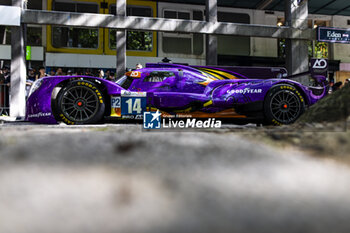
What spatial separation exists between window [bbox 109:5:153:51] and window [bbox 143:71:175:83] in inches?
432

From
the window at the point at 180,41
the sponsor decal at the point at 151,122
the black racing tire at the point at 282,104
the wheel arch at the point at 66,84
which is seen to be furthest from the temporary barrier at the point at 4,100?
the sponsor decal at the point at 151,122

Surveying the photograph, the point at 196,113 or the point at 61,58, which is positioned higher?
the point at 61,58

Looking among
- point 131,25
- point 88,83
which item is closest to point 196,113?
point 88,83

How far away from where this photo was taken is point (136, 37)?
15156 mm

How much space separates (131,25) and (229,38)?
309 inches

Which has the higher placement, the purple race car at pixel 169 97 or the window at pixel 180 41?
the window at pixel 180 41

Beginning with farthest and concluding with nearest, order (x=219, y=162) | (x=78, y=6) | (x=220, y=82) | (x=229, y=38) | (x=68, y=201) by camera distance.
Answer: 1. (x=229, y=38)
2. (x=78, y=6)
3. (x=220, y=82)
4. (x=219, y=162)
5. (x=68, y=201)

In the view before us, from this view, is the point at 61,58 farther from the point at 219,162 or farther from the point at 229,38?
the point at 219,162

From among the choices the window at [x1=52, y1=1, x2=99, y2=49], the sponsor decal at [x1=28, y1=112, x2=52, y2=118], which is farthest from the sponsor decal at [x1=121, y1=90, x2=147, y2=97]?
the window at [x1=52, y1=1, x2=99, y2=49]

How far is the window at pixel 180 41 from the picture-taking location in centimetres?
1571

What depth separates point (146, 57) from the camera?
49.9 feet

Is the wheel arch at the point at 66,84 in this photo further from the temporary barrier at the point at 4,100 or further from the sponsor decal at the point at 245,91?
the temporary barrier at the point at 4,100

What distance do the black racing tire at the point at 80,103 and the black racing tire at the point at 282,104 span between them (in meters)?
2.38

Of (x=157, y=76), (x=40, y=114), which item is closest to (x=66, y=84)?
(x=40, y=114)
